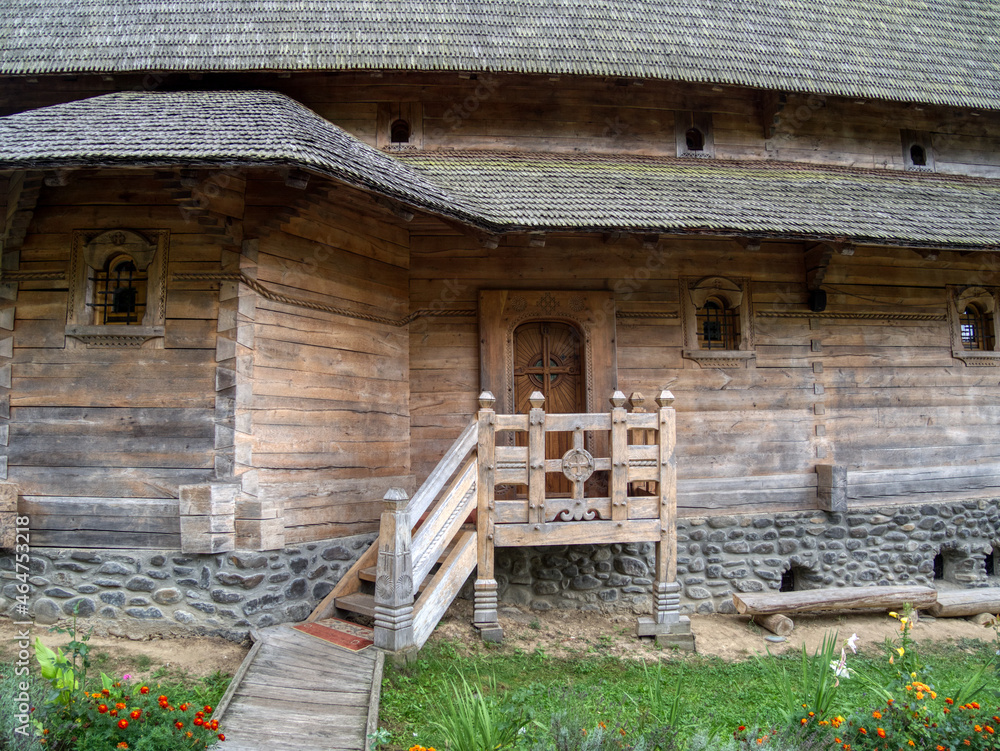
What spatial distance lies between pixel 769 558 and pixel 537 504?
3461mm

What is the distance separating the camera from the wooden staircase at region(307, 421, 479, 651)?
16.3ft

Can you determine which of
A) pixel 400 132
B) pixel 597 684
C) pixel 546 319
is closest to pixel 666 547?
pixel 597 684

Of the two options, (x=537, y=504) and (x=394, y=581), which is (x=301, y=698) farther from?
(x=537, y=504)

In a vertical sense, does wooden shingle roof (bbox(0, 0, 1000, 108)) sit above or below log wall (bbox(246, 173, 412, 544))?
above

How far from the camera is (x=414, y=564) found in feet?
16.9

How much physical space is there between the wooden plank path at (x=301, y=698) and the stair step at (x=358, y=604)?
1.49ft

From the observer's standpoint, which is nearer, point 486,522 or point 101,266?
point 486,522

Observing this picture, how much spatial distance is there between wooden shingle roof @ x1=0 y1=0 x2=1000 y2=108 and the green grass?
6255mm

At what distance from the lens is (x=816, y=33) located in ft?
29.9

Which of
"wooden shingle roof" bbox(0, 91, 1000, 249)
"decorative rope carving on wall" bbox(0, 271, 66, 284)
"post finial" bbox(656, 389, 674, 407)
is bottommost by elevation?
"post finial" bbox(656, 389, 674, 407)

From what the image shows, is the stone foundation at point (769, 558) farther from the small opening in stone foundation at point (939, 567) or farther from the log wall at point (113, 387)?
the log wall at point (113, 387)

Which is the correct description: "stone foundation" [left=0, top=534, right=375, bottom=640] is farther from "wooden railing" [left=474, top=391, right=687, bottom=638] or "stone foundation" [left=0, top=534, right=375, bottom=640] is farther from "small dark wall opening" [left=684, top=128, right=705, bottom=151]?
"small dark wall opening" [left=684, top=128, right=705, bottom=151]

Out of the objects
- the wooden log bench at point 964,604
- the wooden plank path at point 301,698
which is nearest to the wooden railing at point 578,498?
the wooden plank path at point 301,698

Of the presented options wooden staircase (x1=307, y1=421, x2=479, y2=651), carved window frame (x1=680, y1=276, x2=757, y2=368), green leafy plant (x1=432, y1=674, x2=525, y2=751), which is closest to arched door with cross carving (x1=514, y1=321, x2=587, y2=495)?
carved window frame (x1=680, y1=276, x2=757, y2=368)
